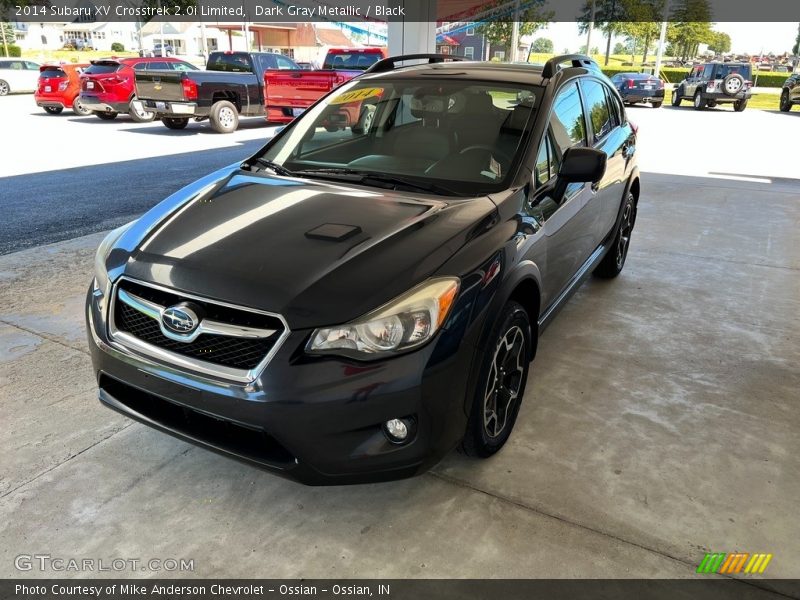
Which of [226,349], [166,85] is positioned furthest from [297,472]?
[166,85]

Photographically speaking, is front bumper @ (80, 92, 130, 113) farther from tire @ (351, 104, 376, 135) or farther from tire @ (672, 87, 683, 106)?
tire @ (672, 87, 683, 106)

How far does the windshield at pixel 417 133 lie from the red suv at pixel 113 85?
12.6 metres

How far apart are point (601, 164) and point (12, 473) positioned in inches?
120

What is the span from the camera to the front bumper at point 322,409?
2.06 meters

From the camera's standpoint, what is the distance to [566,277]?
358 centimetres

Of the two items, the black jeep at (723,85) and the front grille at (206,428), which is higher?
the black jeep at (723,85)

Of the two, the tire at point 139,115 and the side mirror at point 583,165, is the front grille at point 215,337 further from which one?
the tire at point 139,115

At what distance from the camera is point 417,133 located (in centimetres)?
338

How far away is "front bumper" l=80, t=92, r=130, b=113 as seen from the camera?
15.1 meters

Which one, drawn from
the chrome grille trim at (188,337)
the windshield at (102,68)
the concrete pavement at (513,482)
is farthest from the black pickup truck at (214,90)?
the chrome grille trim at (188,337)

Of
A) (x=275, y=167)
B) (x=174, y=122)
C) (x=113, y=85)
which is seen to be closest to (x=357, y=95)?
(x=275, y=167)

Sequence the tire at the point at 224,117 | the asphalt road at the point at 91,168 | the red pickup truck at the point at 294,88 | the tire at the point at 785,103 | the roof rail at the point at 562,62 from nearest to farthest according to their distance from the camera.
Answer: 1. the roof rail at the point at 562,62
2. the asphalt road at the point at 91,168
3. the red pickup truck at the point at 294,88
4. the tire at the point at 224,117
5. the tire at the point at 785,103

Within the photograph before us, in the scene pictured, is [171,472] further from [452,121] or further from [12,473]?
[452,121]

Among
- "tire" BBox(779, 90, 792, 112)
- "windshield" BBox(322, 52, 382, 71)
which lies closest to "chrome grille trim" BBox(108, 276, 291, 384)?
"windshield" BBox(322, 52, 382, 71)
